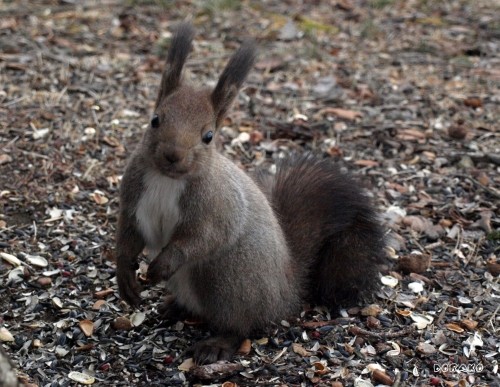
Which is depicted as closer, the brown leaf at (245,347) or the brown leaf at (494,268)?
the brown leaf at (245,347)

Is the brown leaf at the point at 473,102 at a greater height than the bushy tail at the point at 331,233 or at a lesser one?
greater

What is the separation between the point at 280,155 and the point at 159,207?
68.9 inches

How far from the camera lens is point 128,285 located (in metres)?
3.18

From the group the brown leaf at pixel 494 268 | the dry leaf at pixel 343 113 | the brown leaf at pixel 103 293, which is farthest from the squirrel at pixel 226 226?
the dry leaf at pixel 343 113

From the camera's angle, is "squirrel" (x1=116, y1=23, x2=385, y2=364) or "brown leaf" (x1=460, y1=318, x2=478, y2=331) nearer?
"squirrel" (x1=116, y1=23, x2=385, y2=364)

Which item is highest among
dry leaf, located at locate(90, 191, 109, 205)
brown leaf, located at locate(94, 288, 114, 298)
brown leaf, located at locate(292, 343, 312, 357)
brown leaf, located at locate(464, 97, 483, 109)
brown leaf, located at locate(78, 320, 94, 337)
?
brown leaf, located at locate(464, 97, 483, 109)

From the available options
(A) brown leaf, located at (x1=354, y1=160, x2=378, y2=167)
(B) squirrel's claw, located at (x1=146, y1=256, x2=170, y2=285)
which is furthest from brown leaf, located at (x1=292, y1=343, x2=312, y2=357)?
(A) brown leaf, located at (x1=354, y1=160, x2=378, y2=167)

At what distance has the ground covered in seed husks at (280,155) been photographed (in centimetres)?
309

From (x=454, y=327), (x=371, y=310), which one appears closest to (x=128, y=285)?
(x=371, y=310)

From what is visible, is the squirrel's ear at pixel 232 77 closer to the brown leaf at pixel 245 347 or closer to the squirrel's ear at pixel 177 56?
the squirrel's ear at pixel 177 56

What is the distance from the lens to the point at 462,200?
4.29 m

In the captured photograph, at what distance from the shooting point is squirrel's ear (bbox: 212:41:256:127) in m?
2.91

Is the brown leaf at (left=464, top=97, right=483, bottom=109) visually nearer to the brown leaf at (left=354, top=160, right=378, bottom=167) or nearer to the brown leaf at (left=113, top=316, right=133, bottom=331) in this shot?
the brown leaf at (left=354, top=160, right=378, bottom=167)

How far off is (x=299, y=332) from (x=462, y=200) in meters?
1.49
